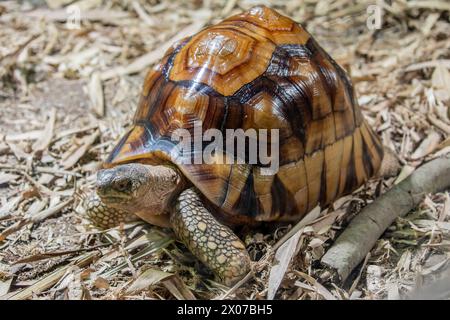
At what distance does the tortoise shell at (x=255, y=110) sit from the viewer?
3.21m

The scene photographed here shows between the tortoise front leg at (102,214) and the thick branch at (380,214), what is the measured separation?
1203 mm

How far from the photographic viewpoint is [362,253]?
10.4 ft

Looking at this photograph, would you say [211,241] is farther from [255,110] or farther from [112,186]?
[255,110]

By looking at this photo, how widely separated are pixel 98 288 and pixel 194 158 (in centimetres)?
81

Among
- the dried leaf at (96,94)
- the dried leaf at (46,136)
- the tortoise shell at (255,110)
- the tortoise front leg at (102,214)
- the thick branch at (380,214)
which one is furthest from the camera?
the dried leaf at (96,94)

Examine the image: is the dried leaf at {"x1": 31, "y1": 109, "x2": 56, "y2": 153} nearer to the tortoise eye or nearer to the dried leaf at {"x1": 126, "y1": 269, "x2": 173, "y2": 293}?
the tortoise eye

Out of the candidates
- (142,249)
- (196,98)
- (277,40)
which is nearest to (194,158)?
(196,98)

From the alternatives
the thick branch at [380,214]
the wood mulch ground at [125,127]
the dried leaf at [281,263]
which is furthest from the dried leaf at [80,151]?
the thick branch at [380,214]

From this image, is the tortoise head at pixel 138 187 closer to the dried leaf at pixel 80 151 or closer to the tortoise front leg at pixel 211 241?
the tortoise front leg at pixel 211 241

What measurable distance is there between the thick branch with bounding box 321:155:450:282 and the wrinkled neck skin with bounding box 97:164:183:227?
0.88 meters

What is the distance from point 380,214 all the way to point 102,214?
1557 millimetres

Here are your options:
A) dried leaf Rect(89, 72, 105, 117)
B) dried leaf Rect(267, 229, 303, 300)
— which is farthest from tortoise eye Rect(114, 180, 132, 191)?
dried leaf Rect(89, 72, 105, 117)

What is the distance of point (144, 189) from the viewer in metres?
3.08
